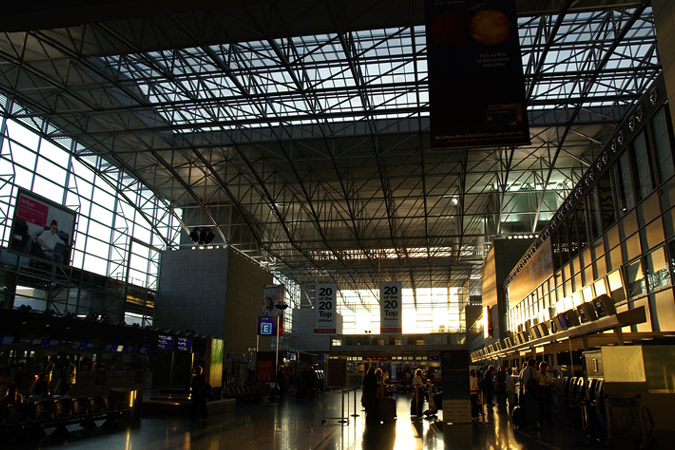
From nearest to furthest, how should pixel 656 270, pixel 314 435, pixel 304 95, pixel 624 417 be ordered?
pixel 624 417 → pixel 314 435 → pixel 656 270 → pixel 304 95

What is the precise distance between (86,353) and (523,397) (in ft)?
68.7

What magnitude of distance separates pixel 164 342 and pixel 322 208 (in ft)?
56.5

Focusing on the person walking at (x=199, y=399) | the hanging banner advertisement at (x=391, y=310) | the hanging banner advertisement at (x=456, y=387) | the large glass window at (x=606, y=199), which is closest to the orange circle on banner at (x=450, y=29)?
the large glass window at (x=606, y=199)

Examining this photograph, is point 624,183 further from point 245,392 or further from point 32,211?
point 32,211

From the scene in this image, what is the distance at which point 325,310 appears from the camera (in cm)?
2761

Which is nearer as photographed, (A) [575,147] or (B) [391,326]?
(B) [391,326]

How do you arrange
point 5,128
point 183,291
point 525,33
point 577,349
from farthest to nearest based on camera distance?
point 183,291, point 5,128, point 525,33, point 577,349

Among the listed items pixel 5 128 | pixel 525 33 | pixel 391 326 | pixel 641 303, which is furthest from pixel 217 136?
pixel 641 303

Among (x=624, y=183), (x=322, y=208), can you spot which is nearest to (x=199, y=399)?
(x=624, y=183)

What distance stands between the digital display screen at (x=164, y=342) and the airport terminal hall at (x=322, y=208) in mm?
138

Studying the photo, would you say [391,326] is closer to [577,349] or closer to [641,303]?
[577,349]

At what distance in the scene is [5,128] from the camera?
24.5 meters

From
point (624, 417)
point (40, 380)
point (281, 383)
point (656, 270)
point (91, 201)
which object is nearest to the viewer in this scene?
point (624, 417)

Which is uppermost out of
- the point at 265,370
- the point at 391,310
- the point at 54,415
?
the point at 391,310
